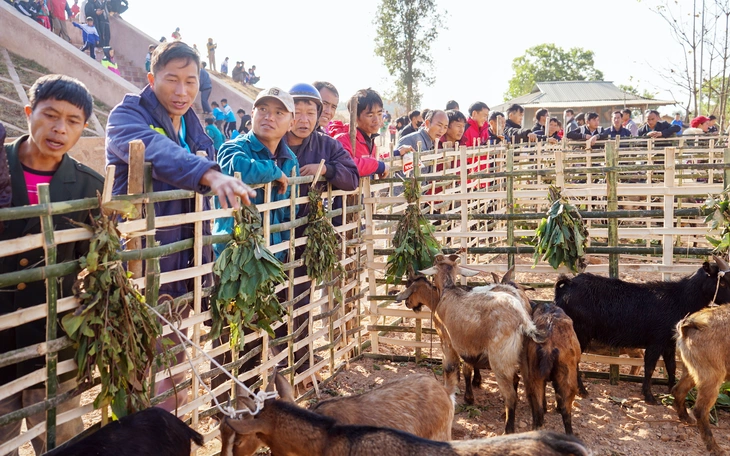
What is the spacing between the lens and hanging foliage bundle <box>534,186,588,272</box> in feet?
20.8

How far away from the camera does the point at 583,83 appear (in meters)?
53.9

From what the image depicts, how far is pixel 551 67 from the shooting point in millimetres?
79625

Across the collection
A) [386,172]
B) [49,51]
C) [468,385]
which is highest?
[49,51]

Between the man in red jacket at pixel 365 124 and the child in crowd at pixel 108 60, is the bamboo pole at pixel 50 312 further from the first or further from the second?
the child in crowd at pixel 108 60

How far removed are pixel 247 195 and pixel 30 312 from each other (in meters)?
1.15

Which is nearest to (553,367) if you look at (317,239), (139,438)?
(317,239)

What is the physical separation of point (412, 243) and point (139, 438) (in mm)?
4032

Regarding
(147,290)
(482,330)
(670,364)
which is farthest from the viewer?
(670,364)

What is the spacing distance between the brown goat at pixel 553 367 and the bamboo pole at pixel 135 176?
314cm

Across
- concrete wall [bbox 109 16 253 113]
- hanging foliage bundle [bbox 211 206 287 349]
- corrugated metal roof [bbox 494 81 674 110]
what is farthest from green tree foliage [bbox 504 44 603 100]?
hanging foliage bundle [bbox 211 206 287 349]

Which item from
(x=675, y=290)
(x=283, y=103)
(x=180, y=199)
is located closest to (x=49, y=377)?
(x=180, y=199)

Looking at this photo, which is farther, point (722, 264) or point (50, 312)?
point (722, 264)

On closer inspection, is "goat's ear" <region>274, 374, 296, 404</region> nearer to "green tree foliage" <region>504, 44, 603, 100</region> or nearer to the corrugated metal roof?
the corrugated metal roof

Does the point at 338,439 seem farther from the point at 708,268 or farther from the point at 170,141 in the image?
the point at 708,268
